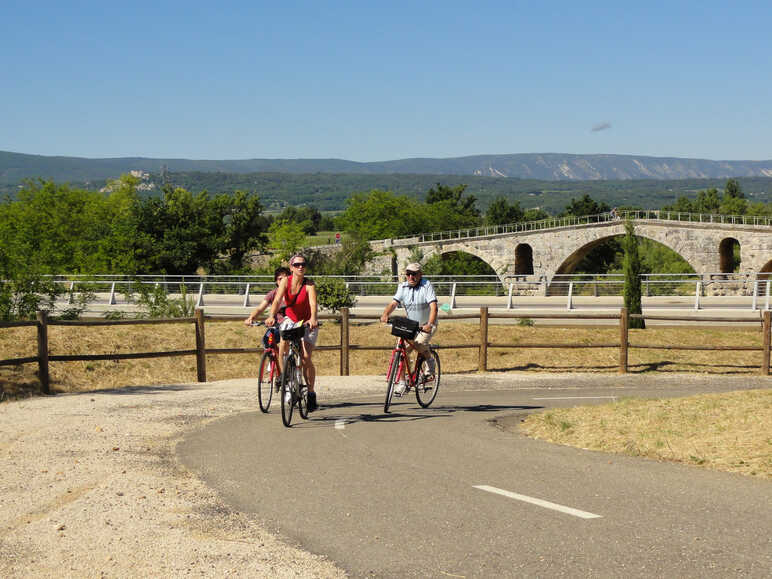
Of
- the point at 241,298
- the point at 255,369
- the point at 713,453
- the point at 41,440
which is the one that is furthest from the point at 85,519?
the point at 241,298

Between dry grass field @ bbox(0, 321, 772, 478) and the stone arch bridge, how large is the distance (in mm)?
55058

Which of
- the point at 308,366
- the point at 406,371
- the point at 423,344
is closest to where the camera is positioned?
the point at 308,366

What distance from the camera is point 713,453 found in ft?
27.7

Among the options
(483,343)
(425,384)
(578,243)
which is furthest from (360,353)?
(578,243)

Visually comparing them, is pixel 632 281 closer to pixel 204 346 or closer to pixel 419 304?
pixel 204 346

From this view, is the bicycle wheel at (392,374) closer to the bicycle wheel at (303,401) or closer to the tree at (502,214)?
the bicycle wheel at (303,401)

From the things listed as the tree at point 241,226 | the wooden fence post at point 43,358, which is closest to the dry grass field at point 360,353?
the wooden fence post at point 43,358

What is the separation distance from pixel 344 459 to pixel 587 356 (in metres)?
17.8

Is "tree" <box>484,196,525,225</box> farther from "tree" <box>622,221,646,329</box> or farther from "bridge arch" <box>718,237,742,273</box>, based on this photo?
"tree" <box>622,221,646,329</box>

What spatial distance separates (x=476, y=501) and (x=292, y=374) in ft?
14.4

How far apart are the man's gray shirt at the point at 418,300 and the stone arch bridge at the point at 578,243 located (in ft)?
233

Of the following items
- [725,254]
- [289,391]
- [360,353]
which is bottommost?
[360,353]

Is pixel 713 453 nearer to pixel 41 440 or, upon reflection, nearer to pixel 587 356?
pixel 41 440

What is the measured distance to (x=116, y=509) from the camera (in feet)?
21.1
